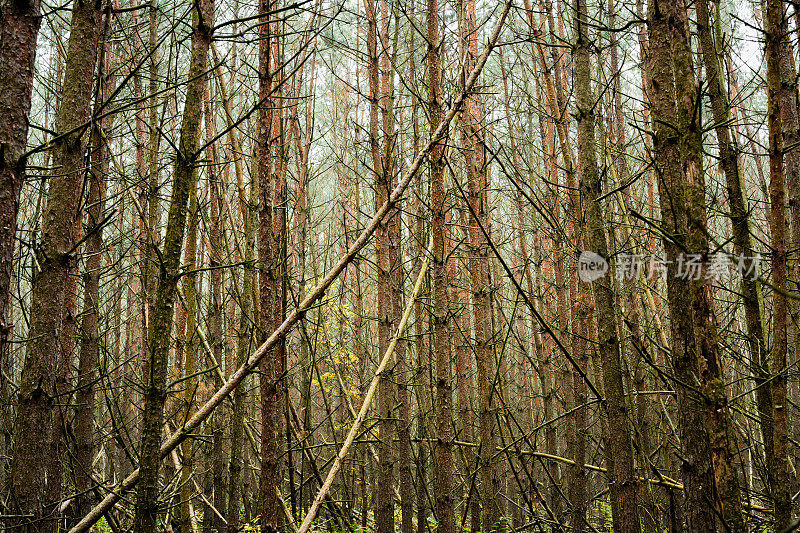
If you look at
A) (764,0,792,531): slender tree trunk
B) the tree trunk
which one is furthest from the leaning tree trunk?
(764,0,792,531): slender tree trunk

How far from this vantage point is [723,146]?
3.34 meters

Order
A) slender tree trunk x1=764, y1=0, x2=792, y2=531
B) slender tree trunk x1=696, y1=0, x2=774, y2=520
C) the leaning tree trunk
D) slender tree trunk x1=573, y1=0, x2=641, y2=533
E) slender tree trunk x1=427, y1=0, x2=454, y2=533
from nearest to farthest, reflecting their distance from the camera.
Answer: the leaning tree trunk < slender tree trunk x1=764, y1=0, x2=792, y2=531 < slender tree trunk x1=573, y1=0, x2=641, y2=533 < slender tree trunk x1=696, y1=0, x2=774, y2=520 < slender tree trunk x1=427, y1=0, x2=454, y2=533

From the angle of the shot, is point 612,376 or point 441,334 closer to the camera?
point 612,376

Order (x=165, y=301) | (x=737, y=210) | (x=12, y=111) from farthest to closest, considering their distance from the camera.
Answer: (x=737, y=210), (x=165, y=301), (x=12, y=111)

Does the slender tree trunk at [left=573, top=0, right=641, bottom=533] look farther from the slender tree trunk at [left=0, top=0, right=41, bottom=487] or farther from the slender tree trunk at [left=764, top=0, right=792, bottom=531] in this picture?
the slender tree trunk at [left=0, top=0, right=41, bottom=487]

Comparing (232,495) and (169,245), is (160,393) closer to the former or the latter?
(169,245)

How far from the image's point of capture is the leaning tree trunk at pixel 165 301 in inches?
70.1

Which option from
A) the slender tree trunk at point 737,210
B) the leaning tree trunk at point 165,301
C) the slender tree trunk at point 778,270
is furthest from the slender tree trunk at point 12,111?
the slender tree trunk at point 737,210

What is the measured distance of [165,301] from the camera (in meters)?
1.85

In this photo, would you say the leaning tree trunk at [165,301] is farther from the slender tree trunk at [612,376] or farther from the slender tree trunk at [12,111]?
the slender tree trunk at [612,376]

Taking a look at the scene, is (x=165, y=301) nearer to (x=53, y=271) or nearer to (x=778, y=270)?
(x=53, y=271)

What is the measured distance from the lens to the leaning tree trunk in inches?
70.1

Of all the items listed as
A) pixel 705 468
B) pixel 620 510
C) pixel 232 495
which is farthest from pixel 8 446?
pixel 705 468

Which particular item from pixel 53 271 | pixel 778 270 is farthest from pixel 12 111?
pixel 778 270
